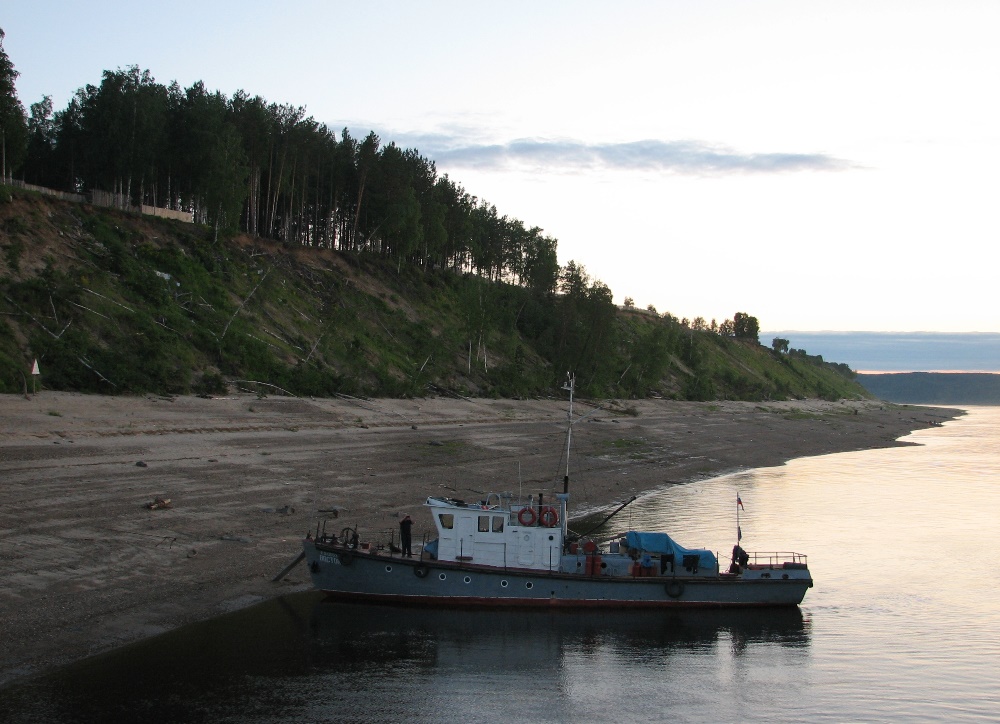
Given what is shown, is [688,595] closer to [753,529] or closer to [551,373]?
[753,529]

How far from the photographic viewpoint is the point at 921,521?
44281 millimetres

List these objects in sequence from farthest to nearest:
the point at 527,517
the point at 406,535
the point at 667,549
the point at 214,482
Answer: the point at 214,482 < the point at 667,549 < the point at 527,517 < the point at 406,535

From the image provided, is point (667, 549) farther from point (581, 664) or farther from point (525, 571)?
point (581, 664)

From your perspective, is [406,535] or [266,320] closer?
[406,535]

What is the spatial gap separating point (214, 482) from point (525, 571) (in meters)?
15.7

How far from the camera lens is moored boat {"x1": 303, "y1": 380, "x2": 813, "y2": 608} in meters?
26.8

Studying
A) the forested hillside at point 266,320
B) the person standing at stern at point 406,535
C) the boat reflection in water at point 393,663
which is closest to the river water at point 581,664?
the boat reflection in water at point 393,663

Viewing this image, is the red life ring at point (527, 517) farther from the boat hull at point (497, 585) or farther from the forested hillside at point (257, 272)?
the forested hillside at point (257, 272)

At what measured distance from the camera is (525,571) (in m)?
27.3

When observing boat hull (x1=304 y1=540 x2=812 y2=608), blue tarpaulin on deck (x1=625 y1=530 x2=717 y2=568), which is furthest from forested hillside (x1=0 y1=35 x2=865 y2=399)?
blue tarpaulin on deck (x1=625 y1=530 x2=717 y2=568)

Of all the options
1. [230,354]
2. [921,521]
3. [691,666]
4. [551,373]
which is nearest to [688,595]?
[691,666]

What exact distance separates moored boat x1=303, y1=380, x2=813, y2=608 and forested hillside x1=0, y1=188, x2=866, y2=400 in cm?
2655

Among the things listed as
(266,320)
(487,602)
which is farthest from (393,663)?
(266,320)

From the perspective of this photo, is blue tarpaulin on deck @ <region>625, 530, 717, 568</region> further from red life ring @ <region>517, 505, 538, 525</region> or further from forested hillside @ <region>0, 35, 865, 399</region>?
forested hillside @ <region>0, 35, 865, 399</region>
